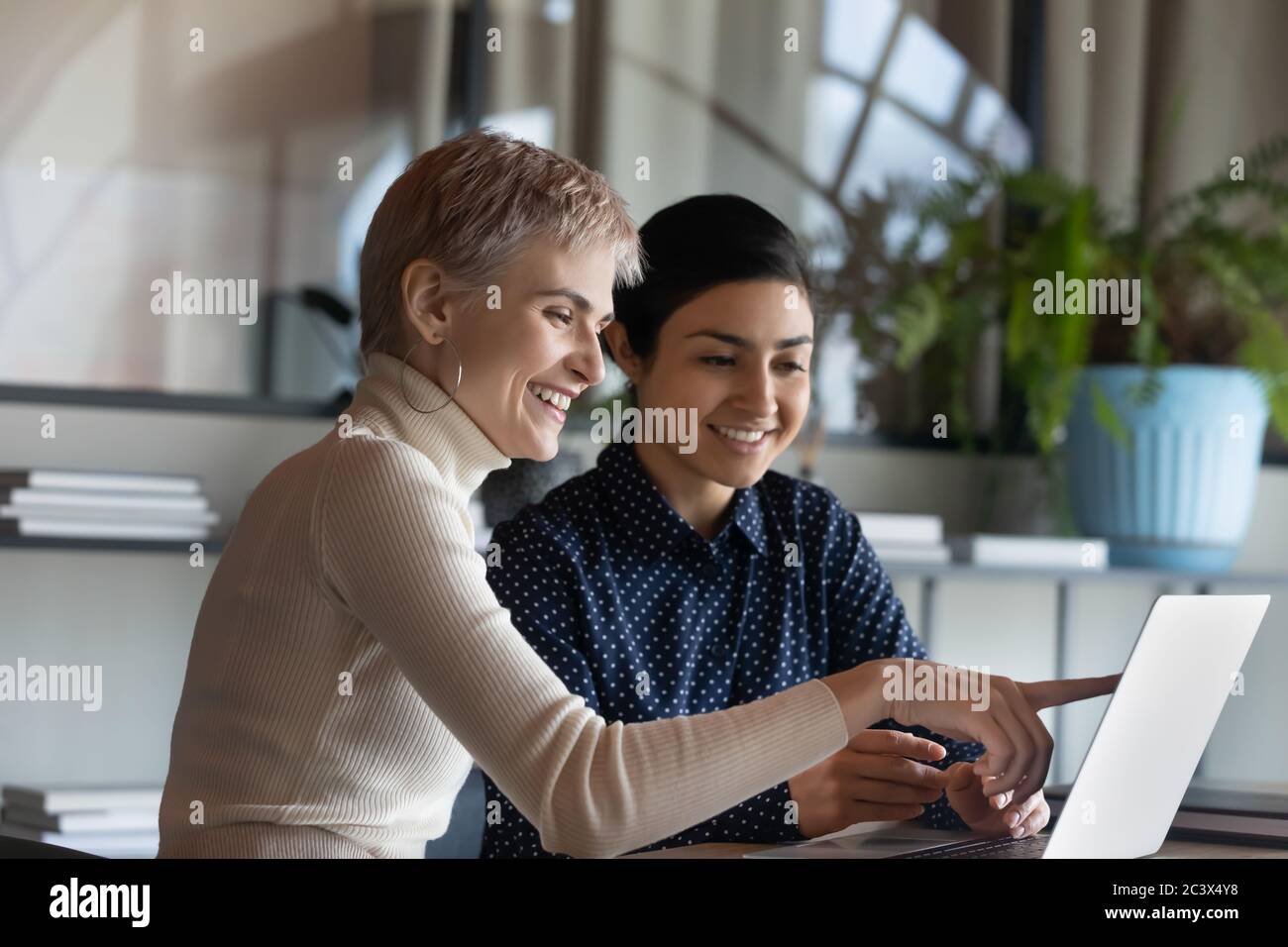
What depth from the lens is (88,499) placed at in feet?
7.95

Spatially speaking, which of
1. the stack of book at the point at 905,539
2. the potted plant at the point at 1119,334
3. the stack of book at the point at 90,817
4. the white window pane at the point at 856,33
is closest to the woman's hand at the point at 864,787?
the stack of book at the point at 90,817

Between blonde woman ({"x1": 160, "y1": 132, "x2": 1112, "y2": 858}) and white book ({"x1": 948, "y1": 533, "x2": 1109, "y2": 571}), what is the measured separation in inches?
71.6

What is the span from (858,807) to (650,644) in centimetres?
30

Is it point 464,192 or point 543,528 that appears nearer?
point 464,192

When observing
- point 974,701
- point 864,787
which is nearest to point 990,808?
point 864,787

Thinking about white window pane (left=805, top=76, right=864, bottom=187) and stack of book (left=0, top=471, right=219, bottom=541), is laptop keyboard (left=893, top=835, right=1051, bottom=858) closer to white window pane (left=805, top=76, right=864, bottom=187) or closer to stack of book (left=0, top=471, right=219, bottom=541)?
stack of book (left=0, top=471, right=219, bottom=541)

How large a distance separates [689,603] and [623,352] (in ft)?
1.09

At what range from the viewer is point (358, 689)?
1.11 metres

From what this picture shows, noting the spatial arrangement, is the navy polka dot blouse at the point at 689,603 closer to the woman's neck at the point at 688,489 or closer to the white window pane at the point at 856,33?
the woman's neck at the point at 688,489

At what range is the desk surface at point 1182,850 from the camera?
1.21 meters

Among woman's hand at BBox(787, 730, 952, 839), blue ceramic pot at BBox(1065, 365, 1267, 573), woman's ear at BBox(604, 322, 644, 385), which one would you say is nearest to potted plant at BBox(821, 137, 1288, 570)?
blue ceramic pot at BBox(1065, 365, 1267, 573)

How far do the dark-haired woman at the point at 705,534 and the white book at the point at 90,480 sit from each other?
1.03 metres
